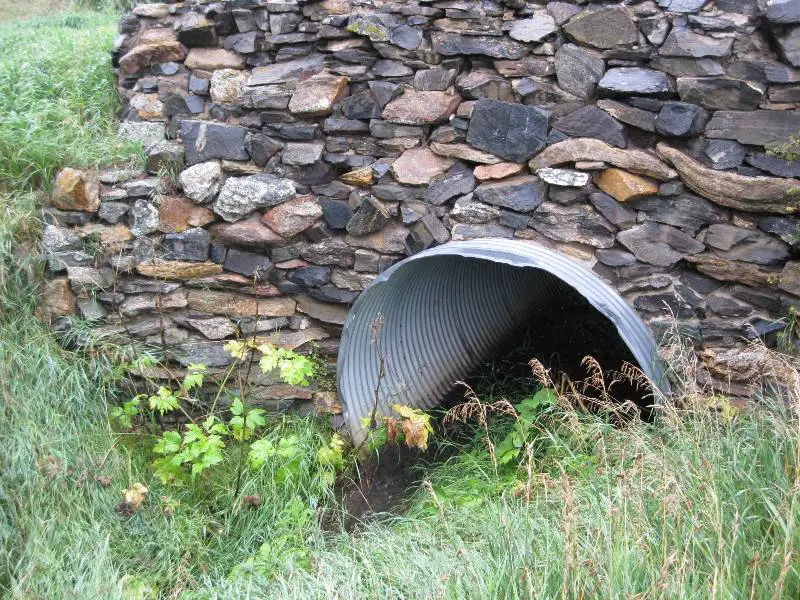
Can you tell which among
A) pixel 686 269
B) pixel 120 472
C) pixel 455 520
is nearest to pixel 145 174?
pixel 120 472

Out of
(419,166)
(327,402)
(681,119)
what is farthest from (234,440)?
(681,119)

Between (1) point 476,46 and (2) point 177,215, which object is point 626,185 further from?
(2) point 177,215

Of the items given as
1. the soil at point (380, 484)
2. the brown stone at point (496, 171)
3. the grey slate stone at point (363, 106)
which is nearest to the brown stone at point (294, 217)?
the grey slate stone at point (363, 106)

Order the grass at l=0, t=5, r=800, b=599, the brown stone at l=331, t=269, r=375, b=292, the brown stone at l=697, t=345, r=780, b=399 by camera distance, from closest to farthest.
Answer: the grass at l=0, t=5, r=800, b=599
the brown stone at l=697, t=345, r=780, b=399
the brown stone at l=331, t=269, r=375, b=292

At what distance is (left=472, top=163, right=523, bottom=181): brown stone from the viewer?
396 centimetres

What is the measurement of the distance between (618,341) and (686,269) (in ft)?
6.09

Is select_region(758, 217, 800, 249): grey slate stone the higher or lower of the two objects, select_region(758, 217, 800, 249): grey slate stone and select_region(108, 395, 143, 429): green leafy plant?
the higher

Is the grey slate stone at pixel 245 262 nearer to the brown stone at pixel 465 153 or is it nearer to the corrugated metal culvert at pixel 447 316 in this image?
the corrugated metal culvert at pixel 447 316

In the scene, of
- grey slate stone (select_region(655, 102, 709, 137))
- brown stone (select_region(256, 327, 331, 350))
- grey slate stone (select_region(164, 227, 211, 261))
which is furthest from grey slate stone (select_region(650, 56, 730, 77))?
grey slate stone (select_region(164, 227, 211, 261))

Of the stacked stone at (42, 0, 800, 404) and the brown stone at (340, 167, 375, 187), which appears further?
the brown stone at (340, 167, 375, 187)

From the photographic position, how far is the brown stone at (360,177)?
421 cm

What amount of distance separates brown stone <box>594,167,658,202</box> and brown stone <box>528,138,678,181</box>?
28 mm

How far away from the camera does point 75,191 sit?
14.4 feet

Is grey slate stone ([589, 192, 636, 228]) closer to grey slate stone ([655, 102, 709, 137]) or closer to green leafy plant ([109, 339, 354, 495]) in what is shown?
grey slate stone ([655, 102, 709, 137])
